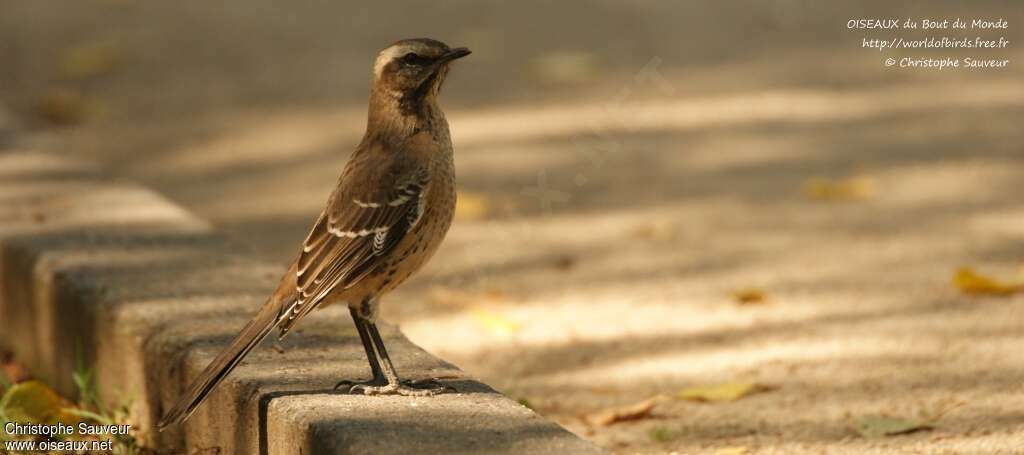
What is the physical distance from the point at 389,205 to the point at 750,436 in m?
1.29

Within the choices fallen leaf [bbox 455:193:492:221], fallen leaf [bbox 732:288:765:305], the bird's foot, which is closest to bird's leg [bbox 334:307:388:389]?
the bird's foot

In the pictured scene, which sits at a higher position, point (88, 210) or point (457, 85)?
point (457, 85)

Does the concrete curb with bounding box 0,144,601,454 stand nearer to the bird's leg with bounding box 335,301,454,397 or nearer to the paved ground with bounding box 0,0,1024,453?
the bird's leg with bounding box 335,301,454,397

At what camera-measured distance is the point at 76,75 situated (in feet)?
32.9

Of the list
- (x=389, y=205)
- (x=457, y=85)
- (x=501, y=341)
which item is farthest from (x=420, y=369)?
(x=457, y=85)

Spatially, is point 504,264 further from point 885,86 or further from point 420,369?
point 885,86

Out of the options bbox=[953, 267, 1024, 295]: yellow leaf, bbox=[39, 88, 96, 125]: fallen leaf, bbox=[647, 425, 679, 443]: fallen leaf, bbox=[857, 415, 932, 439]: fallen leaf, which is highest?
bbox=[39, 88, 96, 125]: fallen leaf

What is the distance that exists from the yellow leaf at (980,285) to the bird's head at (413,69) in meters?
2.44

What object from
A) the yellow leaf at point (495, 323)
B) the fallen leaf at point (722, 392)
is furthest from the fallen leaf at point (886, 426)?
the yellow leaf at point (495, 323)

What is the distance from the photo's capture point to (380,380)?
4.29 metres

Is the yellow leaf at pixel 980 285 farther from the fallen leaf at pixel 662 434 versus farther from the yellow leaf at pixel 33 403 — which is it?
the yellow leaf at pixel 33 403

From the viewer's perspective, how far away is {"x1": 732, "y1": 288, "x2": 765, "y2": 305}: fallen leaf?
6.08 meters

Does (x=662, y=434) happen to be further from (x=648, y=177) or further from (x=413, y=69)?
(x=648, y=177)

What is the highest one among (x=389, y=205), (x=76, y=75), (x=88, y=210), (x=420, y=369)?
(x=76, y=75)
